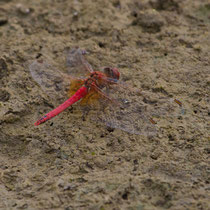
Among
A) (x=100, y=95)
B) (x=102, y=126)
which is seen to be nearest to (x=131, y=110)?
(x=102, y=126)

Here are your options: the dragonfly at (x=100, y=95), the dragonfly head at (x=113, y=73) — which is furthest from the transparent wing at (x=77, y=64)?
the dragonfly head at (x=113, y=73)

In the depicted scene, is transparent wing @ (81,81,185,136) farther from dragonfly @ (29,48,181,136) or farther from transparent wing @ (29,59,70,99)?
transparent wing @ (29,59,70,99)

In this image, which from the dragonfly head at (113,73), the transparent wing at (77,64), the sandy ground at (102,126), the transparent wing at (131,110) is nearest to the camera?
the sandy ground at (102,126)

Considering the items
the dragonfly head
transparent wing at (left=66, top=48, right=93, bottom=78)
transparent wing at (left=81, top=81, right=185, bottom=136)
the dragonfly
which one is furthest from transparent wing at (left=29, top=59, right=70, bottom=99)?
the dragonfly head

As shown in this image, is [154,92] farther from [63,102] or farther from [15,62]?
[15,62]

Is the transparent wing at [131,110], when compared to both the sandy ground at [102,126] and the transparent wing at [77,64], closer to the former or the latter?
the sandy ground at [102,126]

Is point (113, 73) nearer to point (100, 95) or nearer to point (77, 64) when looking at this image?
point (100, 95)
